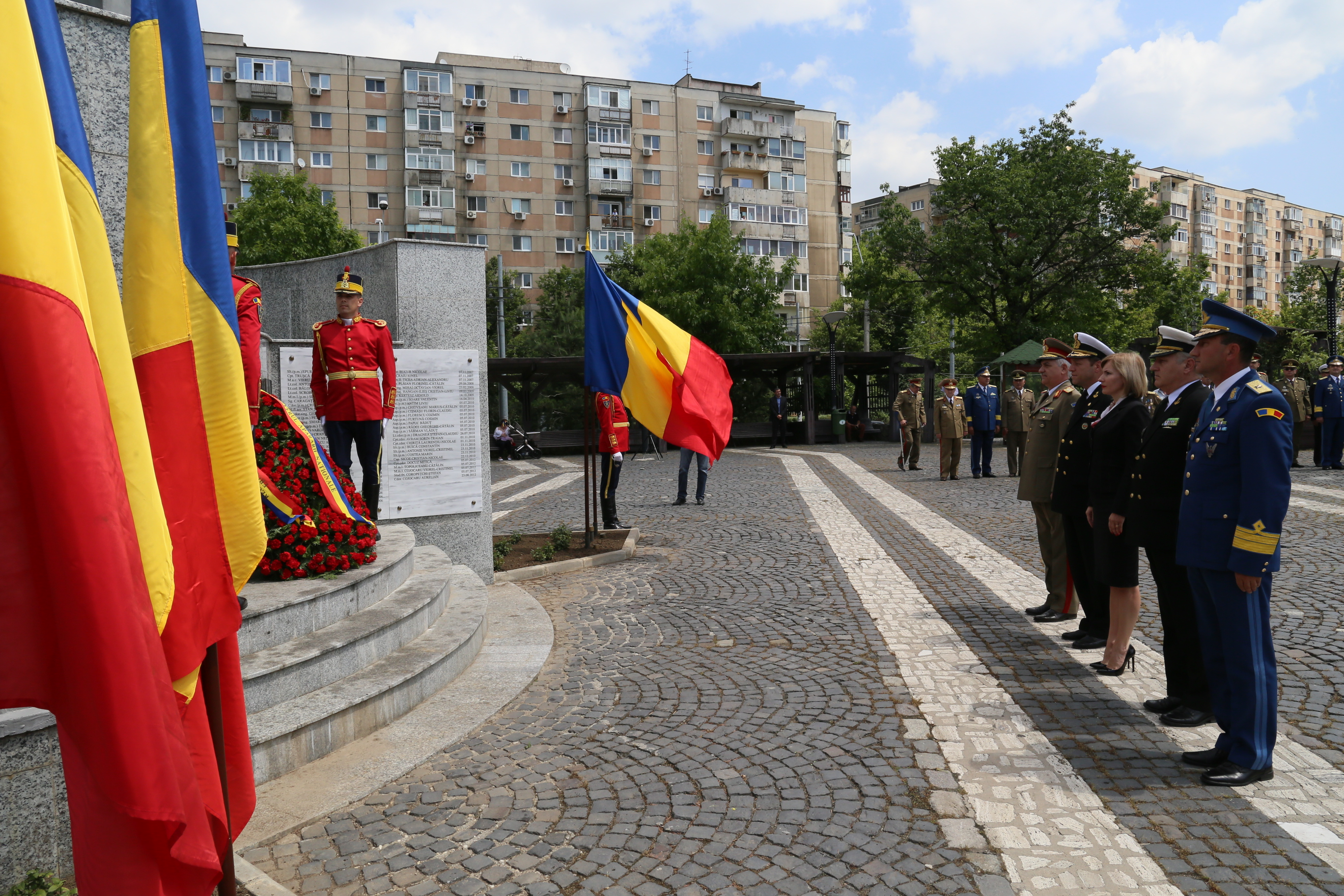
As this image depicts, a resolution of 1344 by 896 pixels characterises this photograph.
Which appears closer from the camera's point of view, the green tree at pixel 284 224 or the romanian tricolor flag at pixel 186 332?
the romanian tricolor flag at pixel 186 332

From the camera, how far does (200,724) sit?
1889 mm

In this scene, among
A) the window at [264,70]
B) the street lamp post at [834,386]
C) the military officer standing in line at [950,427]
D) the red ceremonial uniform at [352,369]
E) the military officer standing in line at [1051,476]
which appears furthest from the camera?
the window at [264,70]

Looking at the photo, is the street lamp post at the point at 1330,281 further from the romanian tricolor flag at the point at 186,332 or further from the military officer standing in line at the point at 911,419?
the romanian tricolor flag at the point at 186,332

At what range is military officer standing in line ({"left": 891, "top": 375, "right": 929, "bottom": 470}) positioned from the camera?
2019cm

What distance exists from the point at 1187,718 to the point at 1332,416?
1674cm

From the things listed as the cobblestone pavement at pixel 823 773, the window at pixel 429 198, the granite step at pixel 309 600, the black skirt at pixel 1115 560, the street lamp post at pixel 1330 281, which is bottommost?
the cobblestone pavement at pixel 823 773

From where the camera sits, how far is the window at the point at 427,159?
55.8 meters

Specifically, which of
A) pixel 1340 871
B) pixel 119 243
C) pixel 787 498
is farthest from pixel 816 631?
pixel 787 498

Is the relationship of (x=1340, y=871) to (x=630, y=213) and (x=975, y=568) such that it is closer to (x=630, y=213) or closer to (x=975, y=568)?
(x=975, y=568)

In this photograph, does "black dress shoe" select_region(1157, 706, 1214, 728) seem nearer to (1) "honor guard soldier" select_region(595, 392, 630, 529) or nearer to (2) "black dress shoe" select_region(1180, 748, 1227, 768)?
(2) "black dress shoe" select_region(1180, 748, 1227, 768)

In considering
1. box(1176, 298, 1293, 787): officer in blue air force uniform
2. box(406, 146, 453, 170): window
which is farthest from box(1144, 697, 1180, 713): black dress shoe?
box(406, 146, 453, 170): window

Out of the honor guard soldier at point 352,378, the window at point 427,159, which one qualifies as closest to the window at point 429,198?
the window at point 427,159

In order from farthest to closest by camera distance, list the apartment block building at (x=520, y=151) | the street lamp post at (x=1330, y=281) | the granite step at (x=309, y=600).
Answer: the apartment block building at (x=520, y=151), the street lamp post at (x=1330, y=281), the granite step at (x=309, y=600)

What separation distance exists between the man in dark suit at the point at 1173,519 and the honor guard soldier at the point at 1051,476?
156 centimetres
